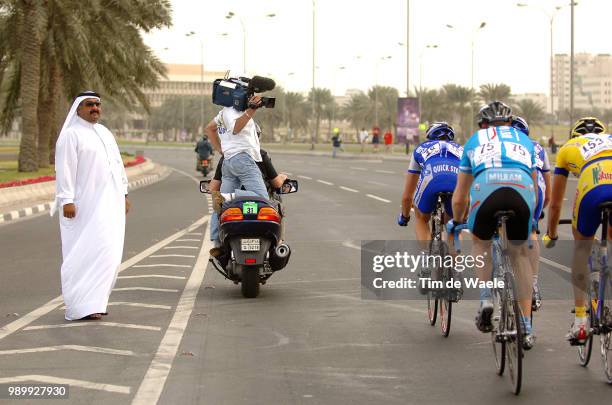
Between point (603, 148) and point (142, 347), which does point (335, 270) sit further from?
A: point (603, 148)

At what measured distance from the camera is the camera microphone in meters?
10.2

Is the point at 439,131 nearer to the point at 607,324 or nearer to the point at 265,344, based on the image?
the point at 265,344

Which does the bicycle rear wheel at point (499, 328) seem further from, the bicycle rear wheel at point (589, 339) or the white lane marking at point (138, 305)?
the white lane marking at point (138, 305)

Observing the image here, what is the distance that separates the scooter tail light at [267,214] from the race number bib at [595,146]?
3.81m

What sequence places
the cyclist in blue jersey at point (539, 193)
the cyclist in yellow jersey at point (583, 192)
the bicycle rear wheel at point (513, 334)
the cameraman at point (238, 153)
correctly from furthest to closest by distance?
the cameraman at point (238, 153), the cyclist in blue jersey at point (539, 193), the cyclist in yellow jersey at point (583, 192), the bicycle rear wheel at point (513, 334)

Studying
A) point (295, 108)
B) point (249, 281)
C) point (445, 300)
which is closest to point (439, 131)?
point (445, 300)

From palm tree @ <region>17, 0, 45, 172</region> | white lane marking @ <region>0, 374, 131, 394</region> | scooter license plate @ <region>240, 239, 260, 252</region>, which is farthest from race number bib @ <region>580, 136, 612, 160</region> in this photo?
palm tree @ <region>17, 0, 45, 172</region>

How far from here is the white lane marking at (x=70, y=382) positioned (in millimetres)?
6520

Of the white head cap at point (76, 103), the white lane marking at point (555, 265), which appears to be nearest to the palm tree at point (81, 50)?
the white lane marking at point (555, 265)

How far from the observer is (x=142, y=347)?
7906 millimetres

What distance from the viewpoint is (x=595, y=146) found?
7023 millimetres

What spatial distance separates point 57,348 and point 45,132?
1288 inches

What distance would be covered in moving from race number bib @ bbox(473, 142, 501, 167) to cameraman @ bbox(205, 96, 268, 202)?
13.1 ft

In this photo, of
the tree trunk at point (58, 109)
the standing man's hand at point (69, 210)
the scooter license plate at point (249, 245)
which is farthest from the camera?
the tree trunk at point (58, 109)
